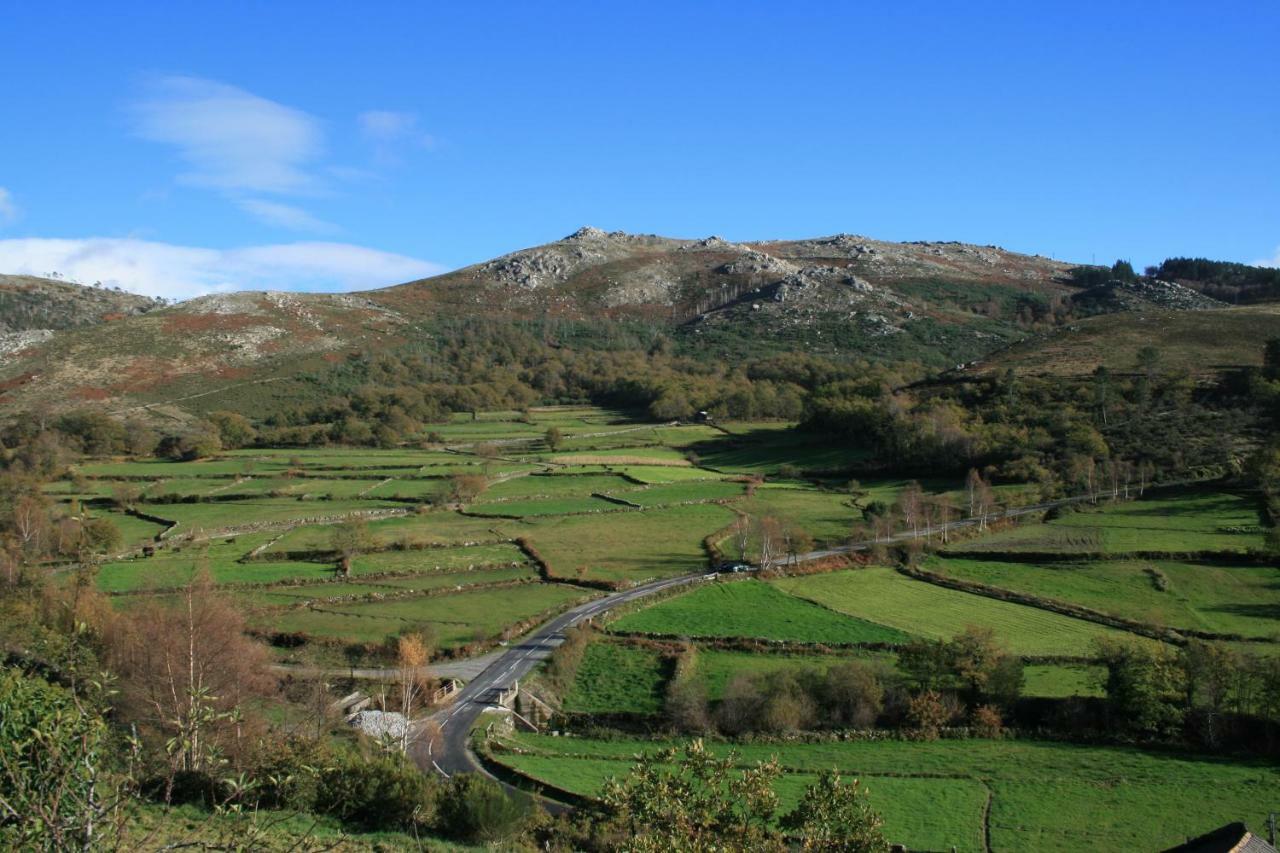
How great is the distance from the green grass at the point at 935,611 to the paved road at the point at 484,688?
9.00 meters

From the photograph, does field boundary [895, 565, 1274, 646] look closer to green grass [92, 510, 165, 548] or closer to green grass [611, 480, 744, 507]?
green grass [611, 480, 744, 507]

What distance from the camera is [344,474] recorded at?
294ft

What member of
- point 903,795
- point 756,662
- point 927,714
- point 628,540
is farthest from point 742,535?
point 903,795

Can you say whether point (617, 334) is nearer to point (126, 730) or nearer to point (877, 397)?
point (877, 397)

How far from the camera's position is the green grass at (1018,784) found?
26.2 m

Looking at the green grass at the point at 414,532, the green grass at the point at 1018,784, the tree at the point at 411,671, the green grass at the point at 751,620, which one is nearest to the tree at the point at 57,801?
the green grass at the point at 1018,784

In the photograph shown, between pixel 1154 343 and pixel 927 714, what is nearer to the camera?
pixel 927 714

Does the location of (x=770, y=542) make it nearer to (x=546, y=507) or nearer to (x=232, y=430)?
(x=546, y=507)

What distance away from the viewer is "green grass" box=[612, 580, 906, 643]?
4419 cm

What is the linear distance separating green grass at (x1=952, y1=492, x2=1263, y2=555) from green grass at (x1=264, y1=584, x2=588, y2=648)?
29029mm

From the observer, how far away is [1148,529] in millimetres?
59438

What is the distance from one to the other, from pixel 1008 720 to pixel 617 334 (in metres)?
155

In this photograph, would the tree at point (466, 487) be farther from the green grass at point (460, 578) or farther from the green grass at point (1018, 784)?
the green grass at point (1018, 784)

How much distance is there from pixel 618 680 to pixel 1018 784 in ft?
56.7
